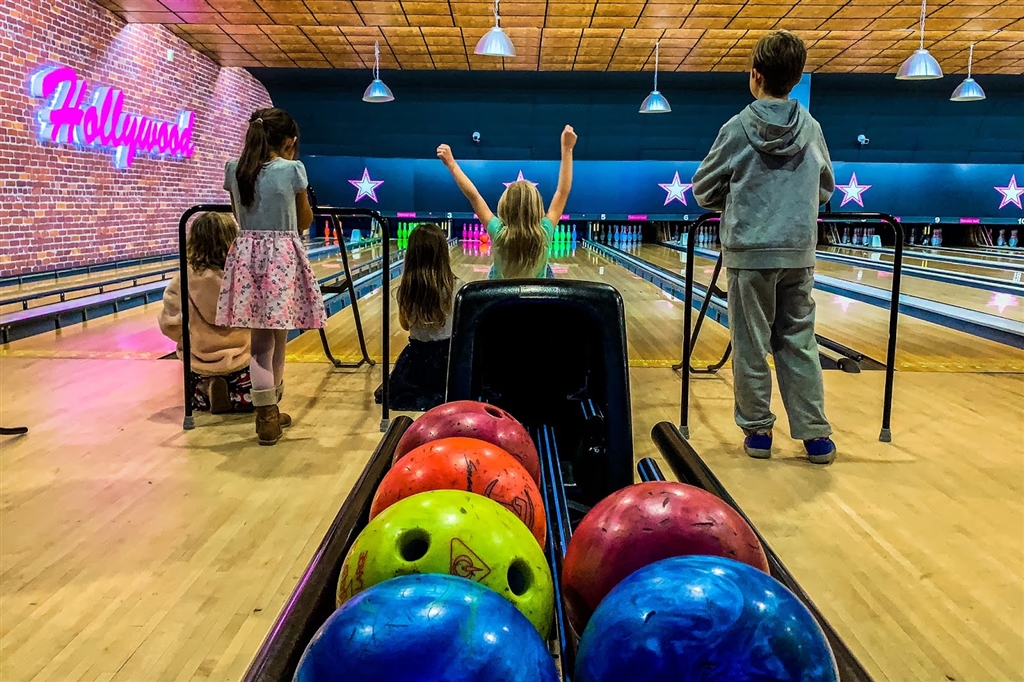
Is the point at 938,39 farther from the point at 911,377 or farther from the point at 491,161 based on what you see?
the point at 911,377

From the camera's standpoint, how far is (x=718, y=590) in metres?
A: 0.70

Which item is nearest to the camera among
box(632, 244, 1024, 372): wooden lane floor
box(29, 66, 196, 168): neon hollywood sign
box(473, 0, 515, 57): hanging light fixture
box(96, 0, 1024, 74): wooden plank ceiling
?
box(632, 244, 1024, 372): wooden lane floor

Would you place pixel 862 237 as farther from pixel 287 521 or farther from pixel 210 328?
pixel 287 521

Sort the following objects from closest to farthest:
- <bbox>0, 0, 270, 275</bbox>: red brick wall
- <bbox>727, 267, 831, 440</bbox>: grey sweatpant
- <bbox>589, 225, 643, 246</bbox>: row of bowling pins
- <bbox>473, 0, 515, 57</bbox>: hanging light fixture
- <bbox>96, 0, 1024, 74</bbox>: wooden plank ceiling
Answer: <bbox>727, 267, 831, 440</bbox>: grey sweatpant → <bbox>0, 0, 270, 275</bbox>: red brick wall → <bbox>473, 0, 515, 57</bbox>: hanging light fixture → <bbox>96, 0, 1024, 74</bbox>: wooden plank ceiling → <bbox>589, 225, 643, 246</bbox>: row of bowling pins

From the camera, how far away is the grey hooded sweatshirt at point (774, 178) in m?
1.91

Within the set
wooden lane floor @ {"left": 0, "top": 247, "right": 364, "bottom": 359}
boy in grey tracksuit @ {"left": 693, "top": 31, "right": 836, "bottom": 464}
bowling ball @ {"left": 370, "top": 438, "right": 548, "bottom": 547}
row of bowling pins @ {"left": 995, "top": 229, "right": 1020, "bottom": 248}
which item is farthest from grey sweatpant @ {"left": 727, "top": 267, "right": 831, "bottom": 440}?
row of bowling pins @ {"left": 995, "top": 229, "right": 1020, "bottom": 248}

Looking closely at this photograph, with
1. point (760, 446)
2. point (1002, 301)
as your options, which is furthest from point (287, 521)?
point (1002, 301)

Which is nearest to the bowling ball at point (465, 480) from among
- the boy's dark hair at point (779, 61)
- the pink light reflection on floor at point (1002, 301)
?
the boy's dark hair at point (779, 61)

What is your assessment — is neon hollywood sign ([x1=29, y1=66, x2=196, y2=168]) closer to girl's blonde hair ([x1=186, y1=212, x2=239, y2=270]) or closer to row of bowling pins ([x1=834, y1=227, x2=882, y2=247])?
girl's blonde hair ([x1=186, y1=212, x2=239, y2=270])

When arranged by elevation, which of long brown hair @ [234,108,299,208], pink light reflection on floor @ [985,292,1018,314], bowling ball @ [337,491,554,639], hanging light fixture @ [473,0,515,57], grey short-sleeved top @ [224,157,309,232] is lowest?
pink light reflection on floor @ [985,292,1018,314]

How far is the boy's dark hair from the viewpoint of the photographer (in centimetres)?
189

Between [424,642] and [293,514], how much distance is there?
1153 mm

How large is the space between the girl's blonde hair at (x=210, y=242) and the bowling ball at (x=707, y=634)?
212cm

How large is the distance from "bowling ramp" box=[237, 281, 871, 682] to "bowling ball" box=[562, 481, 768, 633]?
7 centimetres
